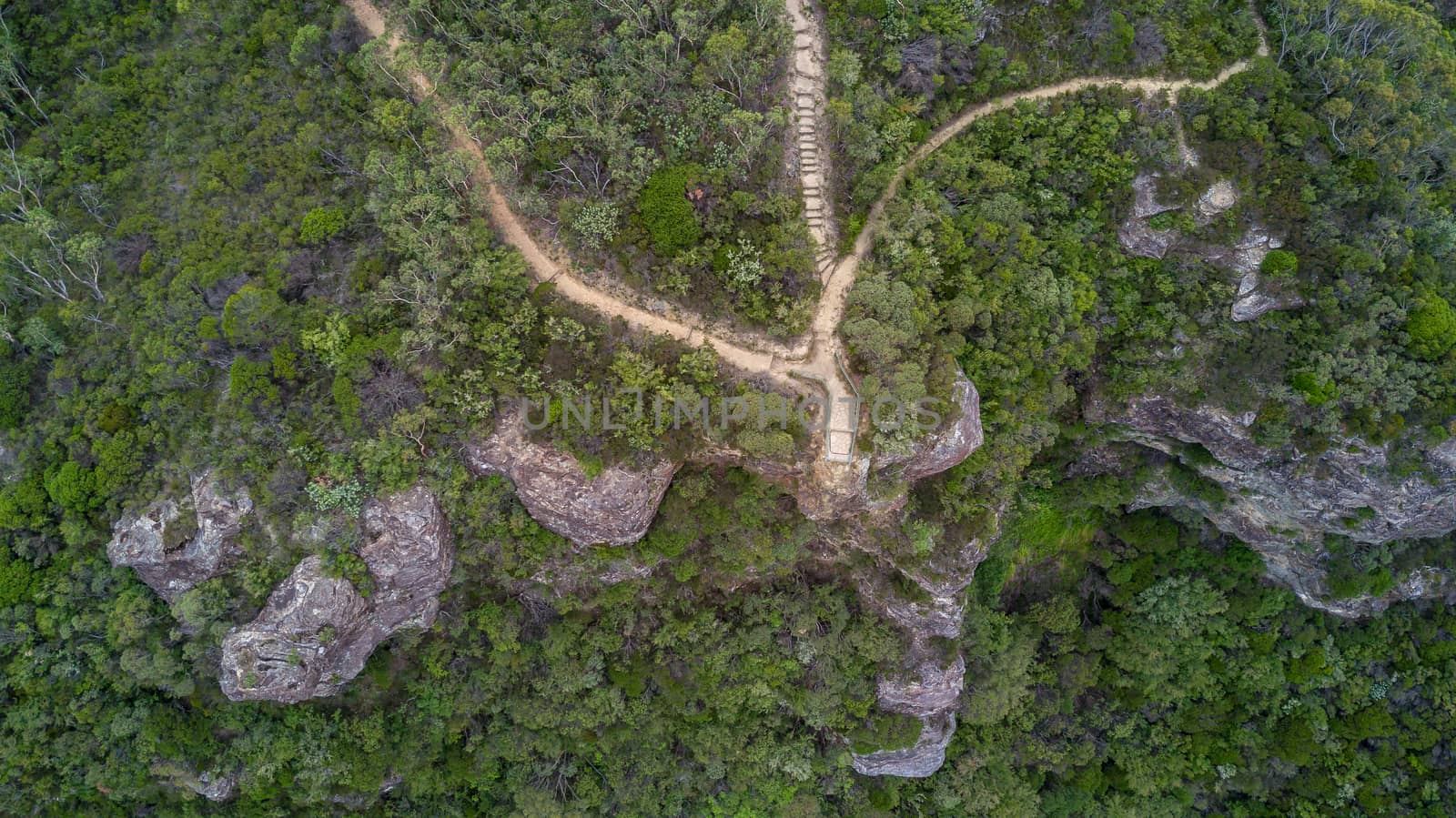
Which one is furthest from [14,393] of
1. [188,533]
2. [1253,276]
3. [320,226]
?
[1253,276]

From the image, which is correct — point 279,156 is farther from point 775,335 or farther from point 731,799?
point 731,799

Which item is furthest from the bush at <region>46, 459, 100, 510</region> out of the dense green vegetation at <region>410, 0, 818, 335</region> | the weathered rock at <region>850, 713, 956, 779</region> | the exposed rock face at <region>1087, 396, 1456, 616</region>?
the exposed rock face at <region>1087, 396, 1456, 616</region>

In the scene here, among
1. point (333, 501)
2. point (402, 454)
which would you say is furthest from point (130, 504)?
point (402, 454)

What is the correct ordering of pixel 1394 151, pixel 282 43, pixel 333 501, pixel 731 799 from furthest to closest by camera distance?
1. pixel 731 799
2. pixel 282 43
3. pixel 1394 151
4. pixel 333 501

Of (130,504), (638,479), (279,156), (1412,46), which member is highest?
(1412,46)

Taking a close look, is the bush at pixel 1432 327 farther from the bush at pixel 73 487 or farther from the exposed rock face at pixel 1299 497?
the bush at pixel 73 487

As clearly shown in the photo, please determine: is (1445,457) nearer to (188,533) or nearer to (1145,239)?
(1145,239)
